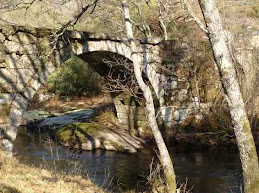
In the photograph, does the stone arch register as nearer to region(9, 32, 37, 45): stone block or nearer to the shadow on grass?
region(9, 32, 37, 45): stone block

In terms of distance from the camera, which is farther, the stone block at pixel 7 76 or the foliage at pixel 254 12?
the foliage at pixel 254 12

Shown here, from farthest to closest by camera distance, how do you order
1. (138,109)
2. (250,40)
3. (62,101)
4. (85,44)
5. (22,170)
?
(62,101), (138,109), (250,40), (85,44), (22,170)

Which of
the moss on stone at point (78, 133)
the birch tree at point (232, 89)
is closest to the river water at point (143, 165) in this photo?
the moss on stone at point (78, 133)

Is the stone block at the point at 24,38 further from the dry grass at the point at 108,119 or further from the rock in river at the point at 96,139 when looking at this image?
the dry grass at the point at 108,119

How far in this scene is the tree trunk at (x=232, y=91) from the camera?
4.87 metres

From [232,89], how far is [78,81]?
55.1 feet

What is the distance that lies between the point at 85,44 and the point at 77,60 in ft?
39.6

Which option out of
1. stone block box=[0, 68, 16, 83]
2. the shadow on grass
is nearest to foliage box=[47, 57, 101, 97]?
stone block box=[0, 68, 16, 83]

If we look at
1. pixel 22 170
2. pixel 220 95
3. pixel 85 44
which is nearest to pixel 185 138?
pixel 220 95

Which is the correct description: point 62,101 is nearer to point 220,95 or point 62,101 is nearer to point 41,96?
point 41,96

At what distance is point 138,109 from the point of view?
1399 cm

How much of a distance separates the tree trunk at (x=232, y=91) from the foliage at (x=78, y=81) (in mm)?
16312

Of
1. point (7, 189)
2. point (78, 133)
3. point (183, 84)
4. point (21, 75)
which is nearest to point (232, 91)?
point (7, 189)

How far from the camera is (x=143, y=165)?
9.73 m
